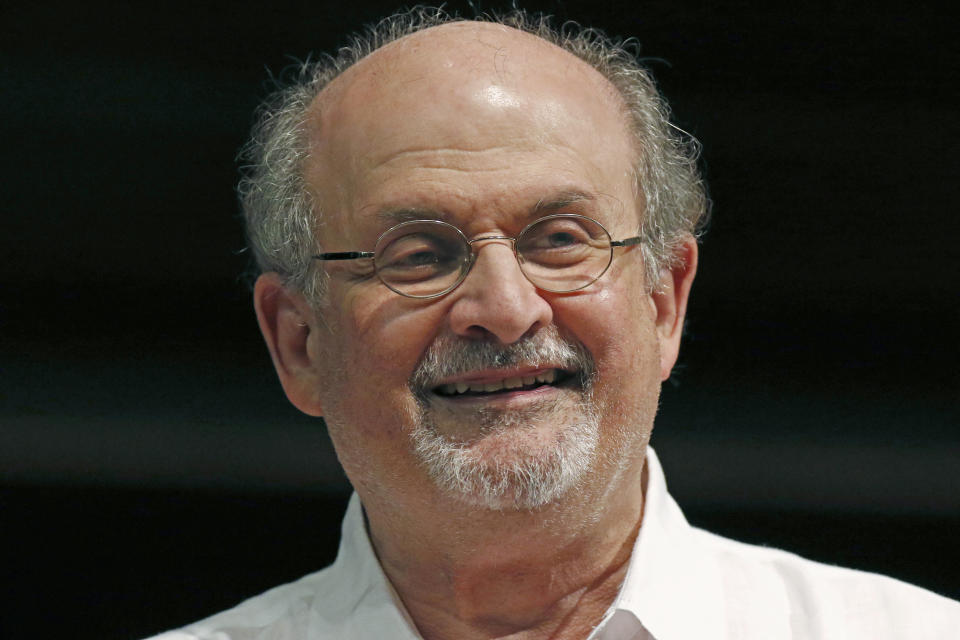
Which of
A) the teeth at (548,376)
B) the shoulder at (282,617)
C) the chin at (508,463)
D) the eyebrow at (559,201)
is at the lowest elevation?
the shoulder at (282,617)

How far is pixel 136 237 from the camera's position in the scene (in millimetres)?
2725

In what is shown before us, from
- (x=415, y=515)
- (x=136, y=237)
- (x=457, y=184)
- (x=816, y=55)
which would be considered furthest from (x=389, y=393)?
(x=816, y=55)

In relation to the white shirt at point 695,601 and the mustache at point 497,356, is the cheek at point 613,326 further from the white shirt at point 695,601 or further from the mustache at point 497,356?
the white shirt at point 695,601

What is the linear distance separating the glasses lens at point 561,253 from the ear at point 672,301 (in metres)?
0.22

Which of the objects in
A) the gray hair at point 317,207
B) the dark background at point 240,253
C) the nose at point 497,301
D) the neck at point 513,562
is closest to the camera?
the nose at point 497,301

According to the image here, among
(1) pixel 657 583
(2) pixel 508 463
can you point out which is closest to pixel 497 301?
(2) pixel 508 463

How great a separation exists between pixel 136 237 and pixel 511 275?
50.1 inches

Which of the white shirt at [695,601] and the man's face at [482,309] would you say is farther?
the white shirt at [695,601]

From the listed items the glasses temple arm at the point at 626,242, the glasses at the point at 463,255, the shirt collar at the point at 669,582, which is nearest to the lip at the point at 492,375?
the glasses at the point at 463,255

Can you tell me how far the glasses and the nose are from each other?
0.06 feet

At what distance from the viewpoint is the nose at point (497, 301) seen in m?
1.81

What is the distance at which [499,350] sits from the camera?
1.83 m

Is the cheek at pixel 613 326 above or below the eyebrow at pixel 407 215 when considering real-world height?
below

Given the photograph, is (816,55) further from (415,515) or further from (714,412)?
(415,515)
